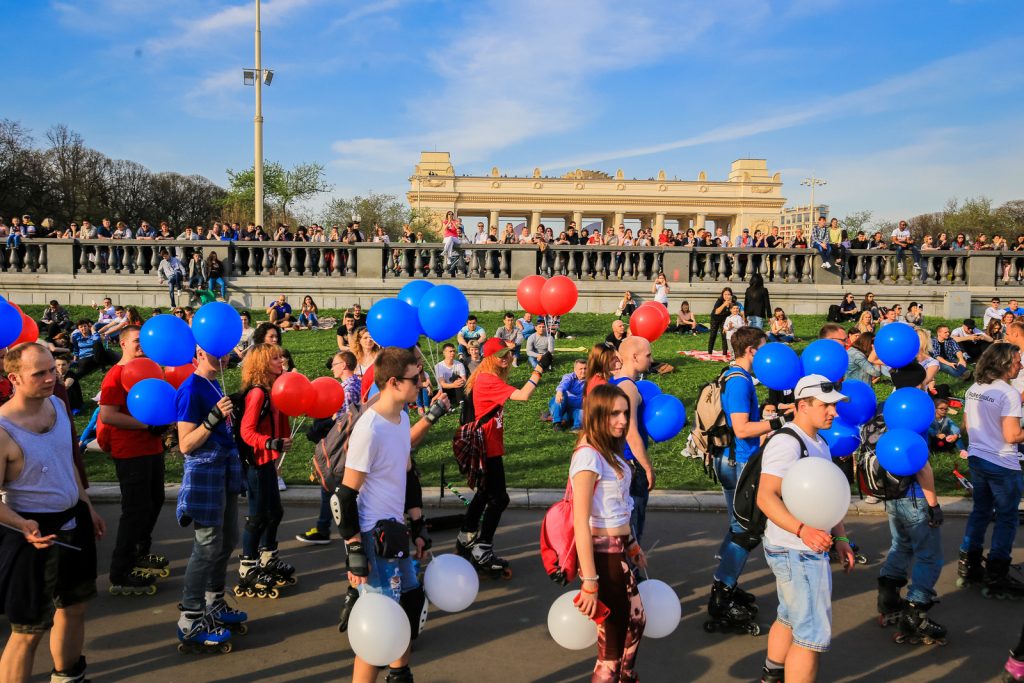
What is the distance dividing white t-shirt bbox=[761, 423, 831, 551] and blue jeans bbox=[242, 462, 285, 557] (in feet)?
11.9

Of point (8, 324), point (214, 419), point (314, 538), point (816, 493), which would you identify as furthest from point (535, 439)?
point (816, 493)

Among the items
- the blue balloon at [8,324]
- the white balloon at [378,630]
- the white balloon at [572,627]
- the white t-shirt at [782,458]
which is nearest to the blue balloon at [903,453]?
the white t-shirt at [782,458]

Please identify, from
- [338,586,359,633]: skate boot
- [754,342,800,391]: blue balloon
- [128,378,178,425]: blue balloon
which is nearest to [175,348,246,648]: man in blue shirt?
Result: [128,378,178,425]: blue balloon

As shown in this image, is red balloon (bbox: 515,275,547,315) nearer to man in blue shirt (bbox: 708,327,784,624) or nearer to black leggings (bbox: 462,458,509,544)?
black leggings (bbox: 462,458,509,544)

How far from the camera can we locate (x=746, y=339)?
5711mm

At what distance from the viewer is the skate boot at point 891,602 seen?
5199 mm

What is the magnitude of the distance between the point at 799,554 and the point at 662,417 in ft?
6.33

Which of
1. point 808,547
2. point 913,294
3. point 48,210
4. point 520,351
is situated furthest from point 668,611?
point 48,210

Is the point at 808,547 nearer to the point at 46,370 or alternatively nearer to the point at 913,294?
the point at 46,370

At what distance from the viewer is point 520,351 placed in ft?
50.7

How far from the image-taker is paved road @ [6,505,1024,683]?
4.55 m

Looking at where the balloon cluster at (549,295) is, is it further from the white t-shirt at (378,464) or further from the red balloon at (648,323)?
the white t-shirt at (378,464)

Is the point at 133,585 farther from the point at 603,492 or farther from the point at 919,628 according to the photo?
the point at 919,628

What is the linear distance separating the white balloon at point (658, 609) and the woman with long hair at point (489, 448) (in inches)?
83.3
